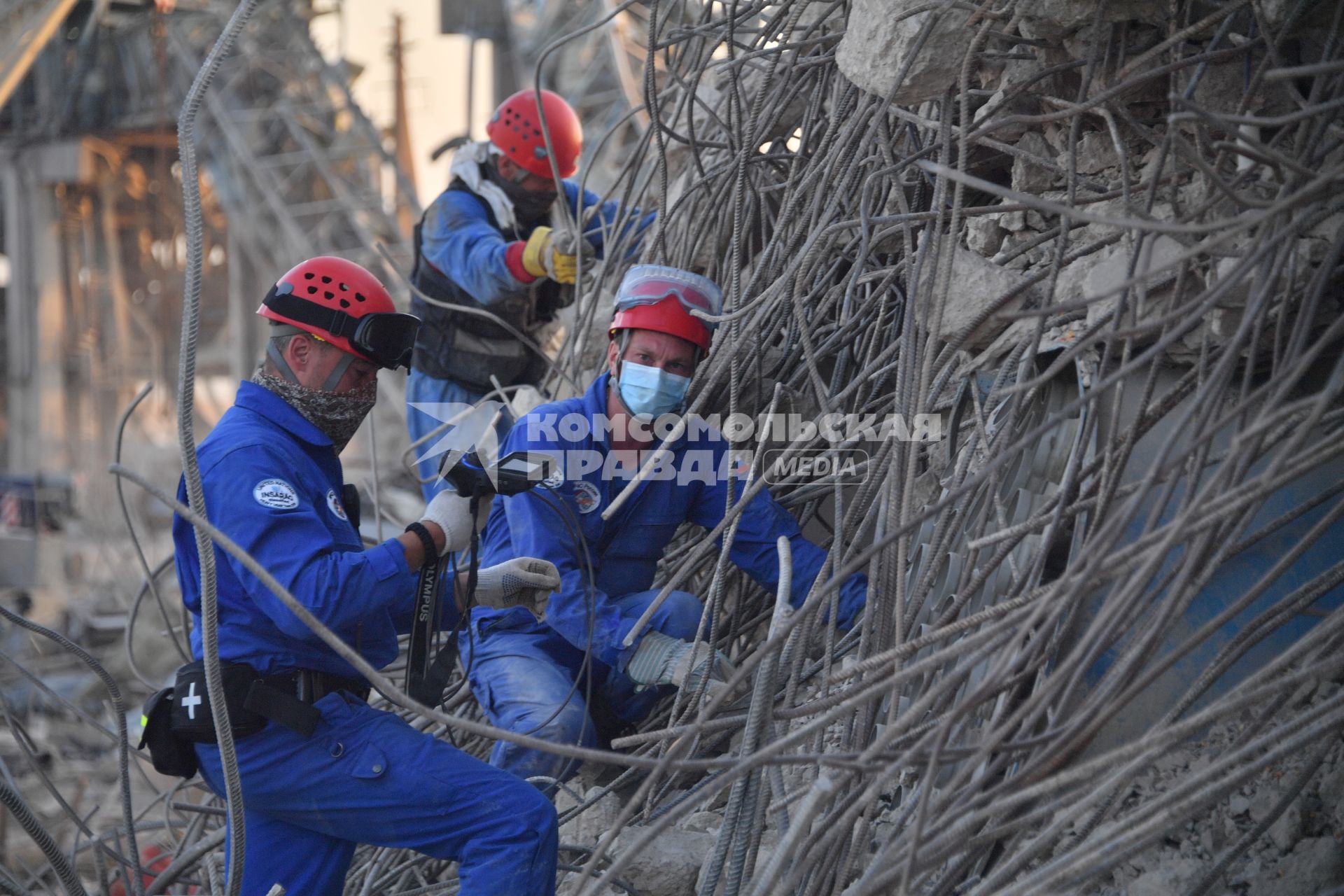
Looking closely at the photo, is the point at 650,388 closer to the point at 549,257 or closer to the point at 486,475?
the point at 486,475

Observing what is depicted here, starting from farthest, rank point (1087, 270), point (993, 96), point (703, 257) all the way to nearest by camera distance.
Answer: point (703, 257) < point (993, 96) < point (1087, 270)

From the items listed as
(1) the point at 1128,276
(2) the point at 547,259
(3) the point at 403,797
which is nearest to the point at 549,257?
(2) the point at 547,259

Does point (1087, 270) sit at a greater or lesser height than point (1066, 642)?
greater

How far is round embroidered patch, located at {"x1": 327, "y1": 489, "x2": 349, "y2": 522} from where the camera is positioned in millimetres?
2818

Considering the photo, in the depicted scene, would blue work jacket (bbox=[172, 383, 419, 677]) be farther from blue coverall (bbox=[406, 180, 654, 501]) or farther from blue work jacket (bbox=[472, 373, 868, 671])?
blue coverall (bbox=[406, 180, 654, 501])

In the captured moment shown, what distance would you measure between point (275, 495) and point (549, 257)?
6.78ft

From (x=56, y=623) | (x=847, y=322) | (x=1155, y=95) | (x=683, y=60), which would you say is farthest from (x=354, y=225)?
(x=1155, y=95)

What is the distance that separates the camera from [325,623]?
2561mm

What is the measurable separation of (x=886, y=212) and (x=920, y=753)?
1.75 metres

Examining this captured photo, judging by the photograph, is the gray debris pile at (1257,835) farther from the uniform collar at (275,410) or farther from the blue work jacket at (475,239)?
the blue work jacket at (475,239)

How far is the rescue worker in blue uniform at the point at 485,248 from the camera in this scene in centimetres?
469

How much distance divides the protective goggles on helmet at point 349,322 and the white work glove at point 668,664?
1.00m

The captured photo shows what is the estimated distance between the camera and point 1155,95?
2873 millimetres

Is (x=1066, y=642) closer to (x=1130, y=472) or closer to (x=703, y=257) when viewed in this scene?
(x=1130, y=472)
